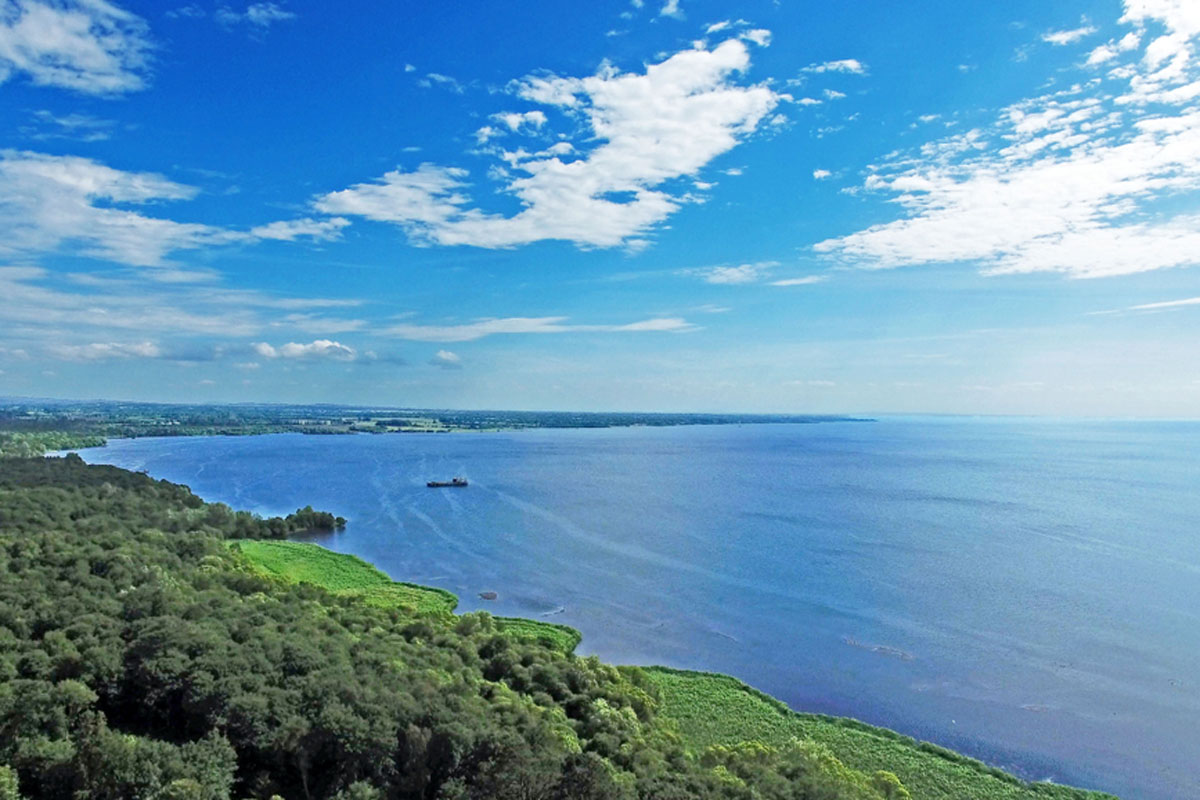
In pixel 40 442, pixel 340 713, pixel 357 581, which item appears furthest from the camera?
pixel 40 442

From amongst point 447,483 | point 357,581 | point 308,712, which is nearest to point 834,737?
point 308,712

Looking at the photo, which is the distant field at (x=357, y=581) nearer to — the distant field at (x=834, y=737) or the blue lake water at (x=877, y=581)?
the blue lake water at (x=877, y=581)

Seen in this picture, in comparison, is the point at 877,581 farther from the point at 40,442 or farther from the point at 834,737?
the point at 40,442

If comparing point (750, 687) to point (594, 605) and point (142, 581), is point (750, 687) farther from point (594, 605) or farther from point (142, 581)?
point (142, 581)

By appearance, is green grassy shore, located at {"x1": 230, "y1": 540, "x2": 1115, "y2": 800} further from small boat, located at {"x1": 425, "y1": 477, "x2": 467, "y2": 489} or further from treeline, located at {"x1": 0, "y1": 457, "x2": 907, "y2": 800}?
small boat, located at {"x1": 425, "y1": 477, "x2": 467, "y2": 489}

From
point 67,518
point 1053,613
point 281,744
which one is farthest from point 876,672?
point 67,518

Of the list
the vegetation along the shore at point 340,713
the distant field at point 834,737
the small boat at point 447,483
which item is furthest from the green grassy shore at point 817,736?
the small boat at point 447,483
